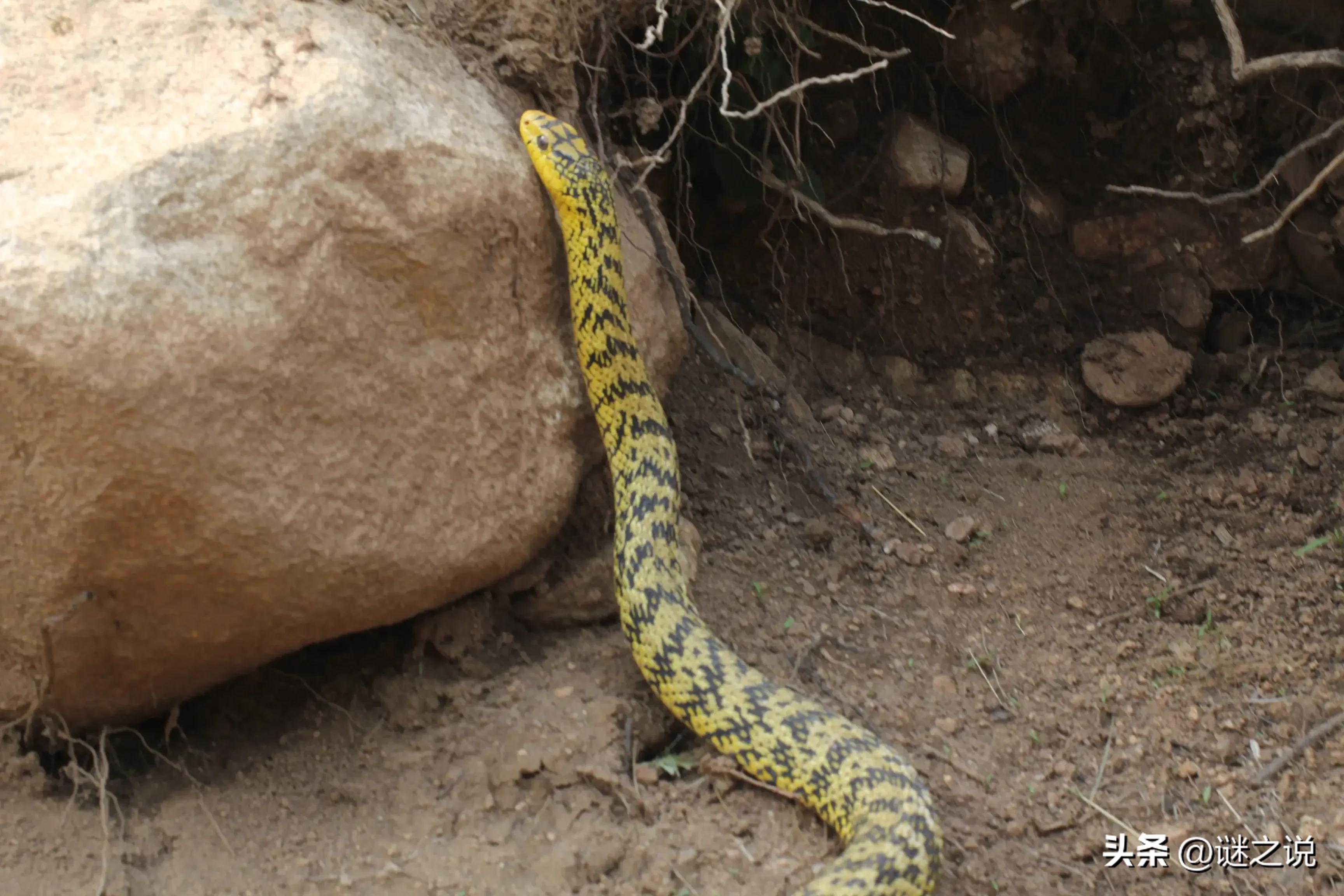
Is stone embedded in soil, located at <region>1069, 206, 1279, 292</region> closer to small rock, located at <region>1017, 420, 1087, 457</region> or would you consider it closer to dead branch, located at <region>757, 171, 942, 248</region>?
small rock, located at <region>1017, 420, 1087, 457</region>

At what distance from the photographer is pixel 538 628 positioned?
3873mm

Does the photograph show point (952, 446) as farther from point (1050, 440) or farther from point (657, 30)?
point (657, 30)

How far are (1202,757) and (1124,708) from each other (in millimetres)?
271

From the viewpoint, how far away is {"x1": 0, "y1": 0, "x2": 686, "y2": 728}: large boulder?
2.70 metres

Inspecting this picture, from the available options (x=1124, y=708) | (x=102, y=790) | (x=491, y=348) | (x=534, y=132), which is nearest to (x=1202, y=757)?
(x=1124, y=708)

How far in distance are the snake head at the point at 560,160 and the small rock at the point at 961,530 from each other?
194 cm

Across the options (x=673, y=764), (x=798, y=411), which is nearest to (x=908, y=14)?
(x=798, y=411)

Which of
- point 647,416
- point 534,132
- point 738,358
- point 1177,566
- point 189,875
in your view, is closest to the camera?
point 189,875

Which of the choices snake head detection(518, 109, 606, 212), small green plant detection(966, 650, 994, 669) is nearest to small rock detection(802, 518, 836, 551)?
small green plant detection(966, 650, 994, 669)

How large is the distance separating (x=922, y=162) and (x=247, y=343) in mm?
3420

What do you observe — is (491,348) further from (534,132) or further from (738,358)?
(738,358)

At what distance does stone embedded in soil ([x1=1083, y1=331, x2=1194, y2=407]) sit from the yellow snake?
7.67ft

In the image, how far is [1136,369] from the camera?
512 cm

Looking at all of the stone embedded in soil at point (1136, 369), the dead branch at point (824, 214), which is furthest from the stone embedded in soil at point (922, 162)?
the stone embedded in soil at point (1136, 369)
